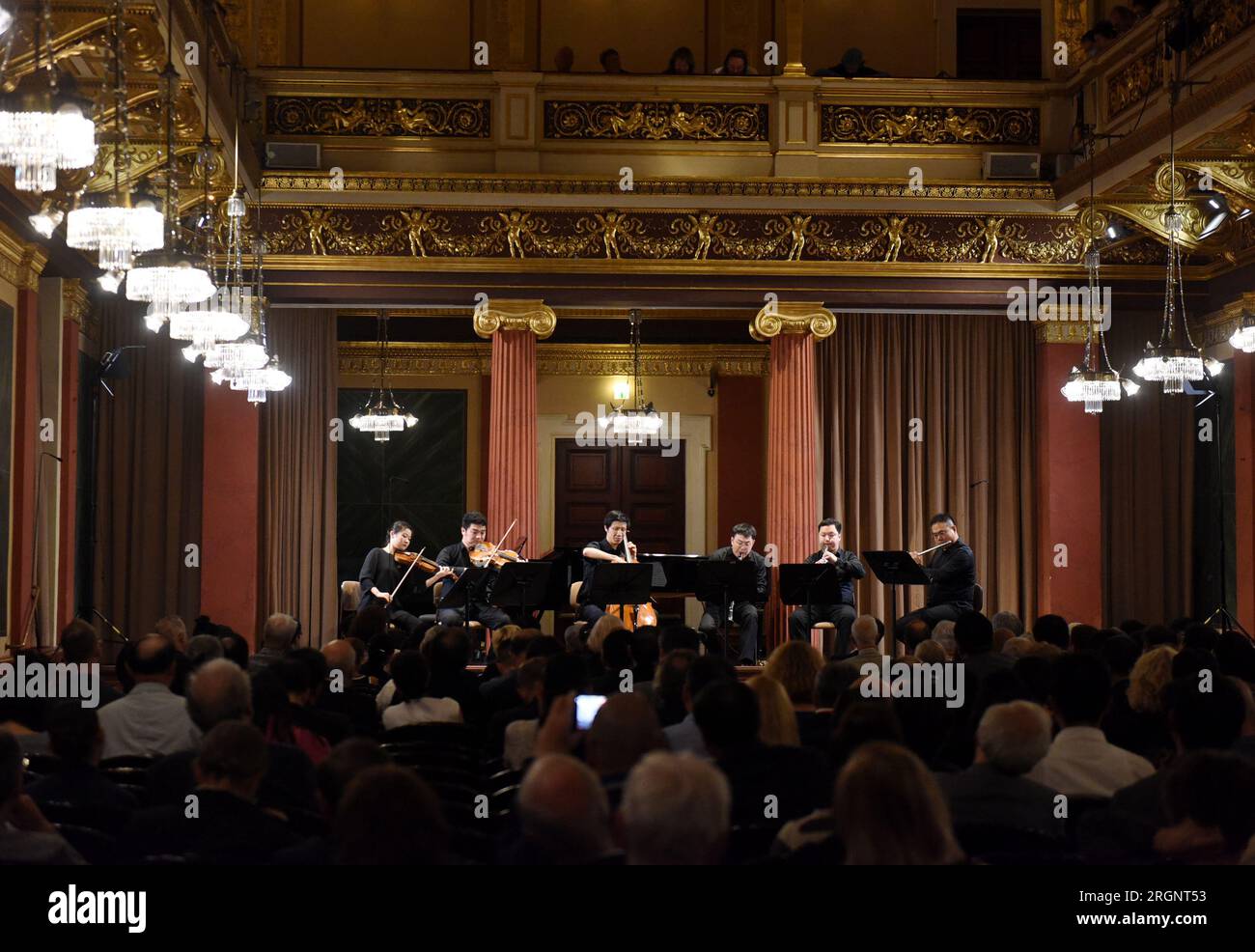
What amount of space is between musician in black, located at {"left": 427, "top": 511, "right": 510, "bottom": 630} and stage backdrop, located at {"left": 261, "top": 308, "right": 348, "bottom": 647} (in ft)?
5.48

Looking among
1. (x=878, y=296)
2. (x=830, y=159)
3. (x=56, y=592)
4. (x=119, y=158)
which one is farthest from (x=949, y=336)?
(x=119, y=158)

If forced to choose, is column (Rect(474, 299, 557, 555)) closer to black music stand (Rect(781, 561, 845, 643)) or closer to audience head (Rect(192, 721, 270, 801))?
black music stand (Rect(781, 561, 845, 643))

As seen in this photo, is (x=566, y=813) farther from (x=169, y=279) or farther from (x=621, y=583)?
(x=621, y=583)

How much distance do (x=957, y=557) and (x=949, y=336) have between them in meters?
2.93

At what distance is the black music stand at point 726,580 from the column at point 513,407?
217 cm

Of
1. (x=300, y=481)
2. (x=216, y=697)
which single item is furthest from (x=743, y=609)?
(x=216, y=697)

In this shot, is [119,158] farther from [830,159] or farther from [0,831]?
[830,159]

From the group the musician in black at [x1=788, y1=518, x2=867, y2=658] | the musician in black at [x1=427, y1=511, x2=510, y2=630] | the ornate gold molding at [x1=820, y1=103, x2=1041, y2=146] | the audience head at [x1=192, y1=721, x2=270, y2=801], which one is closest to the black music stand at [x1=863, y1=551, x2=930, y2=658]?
the musician in black at [x1=788, y1=518, x2=867, y2=658]

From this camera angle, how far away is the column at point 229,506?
12125mm

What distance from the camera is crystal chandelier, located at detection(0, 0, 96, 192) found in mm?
4613

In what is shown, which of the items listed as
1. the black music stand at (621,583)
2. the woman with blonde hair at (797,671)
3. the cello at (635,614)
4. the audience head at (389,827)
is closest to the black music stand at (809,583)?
the black music stand at (621,583)

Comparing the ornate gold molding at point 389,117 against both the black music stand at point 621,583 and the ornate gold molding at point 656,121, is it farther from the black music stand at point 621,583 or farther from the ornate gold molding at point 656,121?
the black music stand at point 621,583

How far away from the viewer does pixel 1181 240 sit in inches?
448

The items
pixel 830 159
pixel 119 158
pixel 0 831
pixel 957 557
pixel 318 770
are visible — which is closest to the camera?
pixel 0 831
